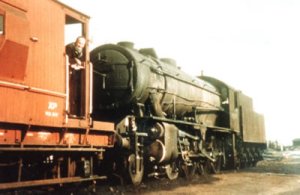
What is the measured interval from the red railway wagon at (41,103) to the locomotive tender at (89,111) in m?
0.02

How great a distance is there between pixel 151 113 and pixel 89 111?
373 cm

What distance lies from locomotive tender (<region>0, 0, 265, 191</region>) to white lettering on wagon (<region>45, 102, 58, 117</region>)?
0.02m

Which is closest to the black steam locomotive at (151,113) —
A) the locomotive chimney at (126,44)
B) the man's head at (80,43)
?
the locomotive chimney at (126,44)

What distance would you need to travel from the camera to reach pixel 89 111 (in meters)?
8.16

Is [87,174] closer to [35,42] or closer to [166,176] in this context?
[35,42]

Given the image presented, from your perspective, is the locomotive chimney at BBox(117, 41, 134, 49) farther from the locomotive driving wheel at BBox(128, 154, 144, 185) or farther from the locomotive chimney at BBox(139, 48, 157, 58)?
the locomotive driving wheel at BBox(128, 154, 144, 185)

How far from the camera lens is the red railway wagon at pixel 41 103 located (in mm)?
6125

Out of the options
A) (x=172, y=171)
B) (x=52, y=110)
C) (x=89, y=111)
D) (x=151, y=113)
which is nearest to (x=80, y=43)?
(x=89, y=111)

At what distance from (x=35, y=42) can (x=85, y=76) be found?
5.16 feet

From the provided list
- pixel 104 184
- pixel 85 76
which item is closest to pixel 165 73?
pixel 104 184

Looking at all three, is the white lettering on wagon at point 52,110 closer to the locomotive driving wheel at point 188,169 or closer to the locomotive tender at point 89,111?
the locomotive tender at point 89,111

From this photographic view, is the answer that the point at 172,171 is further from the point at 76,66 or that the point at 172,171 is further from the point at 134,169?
the point at 76,66

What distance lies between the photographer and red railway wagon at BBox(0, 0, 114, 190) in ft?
20.1

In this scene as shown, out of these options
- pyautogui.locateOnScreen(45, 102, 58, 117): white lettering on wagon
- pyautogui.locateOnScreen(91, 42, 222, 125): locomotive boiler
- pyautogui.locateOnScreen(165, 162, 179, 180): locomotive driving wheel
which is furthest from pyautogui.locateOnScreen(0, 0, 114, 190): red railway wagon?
pyautogui.locateOnScreen(165, 162, 179, 180): locomotive driving wheel
